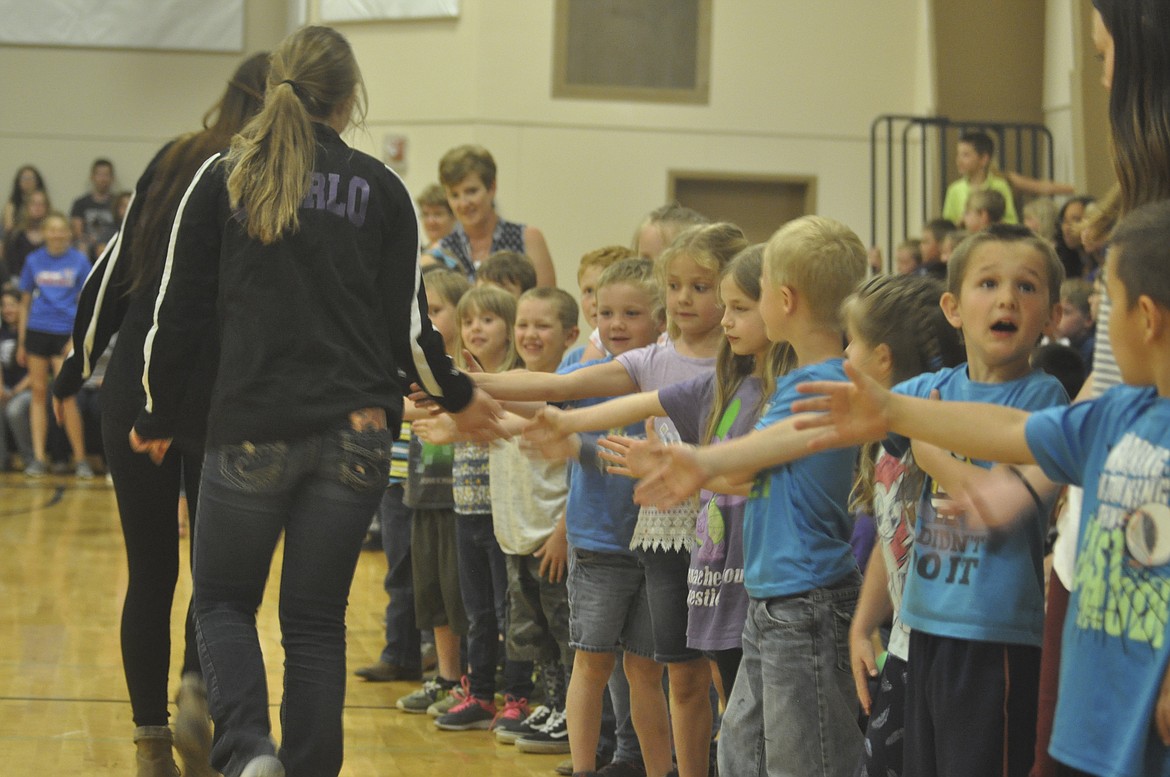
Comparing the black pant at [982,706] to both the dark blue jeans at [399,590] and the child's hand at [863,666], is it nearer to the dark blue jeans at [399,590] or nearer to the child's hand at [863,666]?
the child's hand at [863,666]

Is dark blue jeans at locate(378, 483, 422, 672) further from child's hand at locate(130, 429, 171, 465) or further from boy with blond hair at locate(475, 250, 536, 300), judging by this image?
child's hand at locate(130, 429, 171, 465)

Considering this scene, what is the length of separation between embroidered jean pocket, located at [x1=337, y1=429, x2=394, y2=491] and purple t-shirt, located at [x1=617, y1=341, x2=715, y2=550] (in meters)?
0.72

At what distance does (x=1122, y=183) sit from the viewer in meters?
1.91

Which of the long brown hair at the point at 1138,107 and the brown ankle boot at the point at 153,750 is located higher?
the long brown hair at the point at 1138,107

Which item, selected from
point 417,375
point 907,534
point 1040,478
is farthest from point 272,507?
point 1040,478

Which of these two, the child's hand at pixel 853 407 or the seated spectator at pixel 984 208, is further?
the seated spectator at pixel 984 208

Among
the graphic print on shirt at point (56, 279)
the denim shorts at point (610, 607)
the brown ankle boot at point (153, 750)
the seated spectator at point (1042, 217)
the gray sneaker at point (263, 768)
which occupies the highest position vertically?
the seated spectator at point (1042, 217)

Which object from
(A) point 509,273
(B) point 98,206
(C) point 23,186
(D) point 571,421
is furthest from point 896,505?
(C) point 23,186

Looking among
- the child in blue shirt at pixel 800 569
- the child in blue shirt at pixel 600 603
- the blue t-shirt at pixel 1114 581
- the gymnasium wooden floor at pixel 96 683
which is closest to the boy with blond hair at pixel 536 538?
the gymnasium wooden floor at pixel 96 683

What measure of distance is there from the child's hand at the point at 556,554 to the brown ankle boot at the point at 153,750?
1.07m

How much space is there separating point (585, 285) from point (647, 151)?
6.50 m

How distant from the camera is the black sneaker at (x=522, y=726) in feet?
12.9

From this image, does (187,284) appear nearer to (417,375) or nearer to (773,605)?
(417,375)

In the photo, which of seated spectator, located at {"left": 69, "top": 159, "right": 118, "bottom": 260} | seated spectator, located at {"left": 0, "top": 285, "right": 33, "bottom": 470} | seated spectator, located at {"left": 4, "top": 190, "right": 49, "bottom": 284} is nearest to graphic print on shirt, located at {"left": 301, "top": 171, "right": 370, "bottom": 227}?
seated spectator, located at {"left": 0, "top": 285, "right": 33, "bottom": 470}
